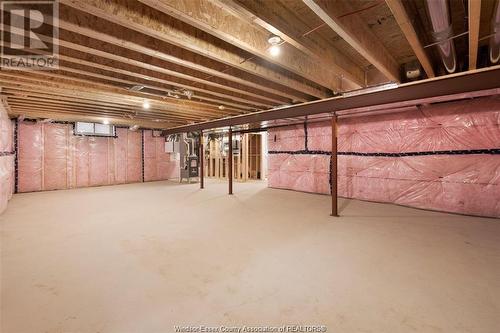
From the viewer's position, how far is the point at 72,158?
271 inches

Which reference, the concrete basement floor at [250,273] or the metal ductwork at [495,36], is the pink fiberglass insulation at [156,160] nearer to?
the concrete basement floor at [250,273]

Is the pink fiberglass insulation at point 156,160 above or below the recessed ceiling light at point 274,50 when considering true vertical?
below

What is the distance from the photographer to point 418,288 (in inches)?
64.0

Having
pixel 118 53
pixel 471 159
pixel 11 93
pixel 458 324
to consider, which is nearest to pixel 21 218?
pixel 11 93

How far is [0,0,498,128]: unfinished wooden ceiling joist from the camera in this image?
1.68 m

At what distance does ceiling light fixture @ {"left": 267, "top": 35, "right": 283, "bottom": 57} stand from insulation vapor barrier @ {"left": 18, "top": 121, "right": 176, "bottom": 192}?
7.18 m

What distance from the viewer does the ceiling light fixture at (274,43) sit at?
1.97 metres

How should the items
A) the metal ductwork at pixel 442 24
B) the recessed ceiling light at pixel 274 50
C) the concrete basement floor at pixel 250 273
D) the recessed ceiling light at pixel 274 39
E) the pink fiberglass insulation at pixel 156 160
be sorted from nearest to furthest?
the concrete basement floor at pixel 250 273 < the metal ductwork at pixel 442 24 < the recessed ceiling light at pixel 274 39 < the recessed ceiling light at pixel 274 50 < the pink fiberglass insulation at pixel 156 160

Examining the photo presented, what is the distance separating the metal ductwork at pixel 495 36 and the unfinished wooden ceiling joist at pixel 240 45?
10 centimetres

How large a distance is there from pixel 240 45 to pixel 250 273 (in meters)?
1.97
